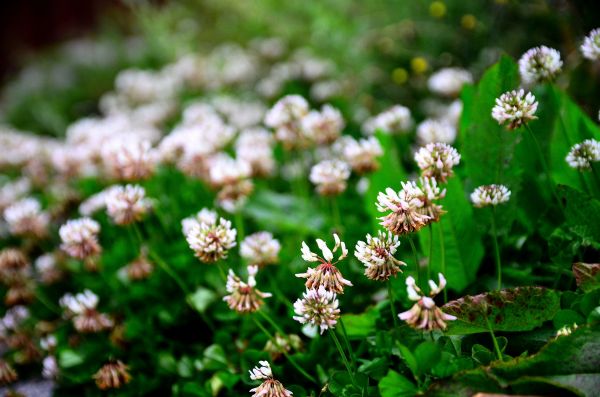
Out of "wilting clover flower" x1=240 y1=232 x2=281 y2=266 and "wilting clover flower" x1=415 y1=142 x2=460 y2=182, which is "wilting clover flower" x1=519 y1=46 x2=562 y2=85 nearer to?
"wilting clover flower" x1=415 y1=142 x2=460 y2=182

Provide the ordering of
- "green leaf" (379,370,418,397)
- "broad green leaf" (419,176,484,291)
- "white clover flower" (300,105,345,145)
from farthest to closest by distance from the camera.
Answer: "white clover flower" (300,105,345,145)
"broad green leaf" (419,176,484,291)
"green leaf" (379,370,418,397)

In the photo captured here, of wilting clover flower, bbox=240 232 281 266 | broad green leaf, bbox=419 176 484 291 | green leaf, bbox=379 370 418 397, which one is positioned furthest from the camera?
wilting clover flower, bbox=240 232 281 266

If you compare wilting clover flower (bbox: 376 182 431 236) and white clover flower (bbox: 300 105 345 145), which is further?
white clover flower (bbox: 300 105 345 145)

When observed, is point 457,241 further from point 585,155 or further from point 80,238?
point 80,238

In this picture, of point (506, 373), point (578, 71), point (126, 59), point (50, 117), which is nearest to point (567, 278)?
point (506, 373)

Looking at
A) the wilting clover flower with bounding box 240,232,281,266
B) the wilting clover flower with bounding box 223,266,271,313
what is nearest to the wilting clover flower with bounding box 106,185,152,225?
the wilting clover flower with bounding box 240,232,281,266

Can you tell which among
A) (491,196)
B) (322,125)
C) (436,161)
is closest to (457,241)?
Answer: (491,196)
